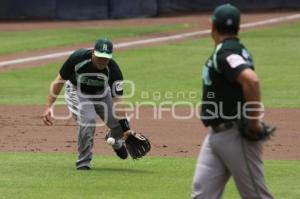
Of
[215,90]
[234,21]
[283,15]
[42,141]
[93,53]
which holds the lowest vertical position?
[283,15]

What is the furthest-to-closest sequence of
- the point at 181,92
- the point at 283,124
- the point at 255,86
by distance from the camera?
the point at 181,92
the point at 283,124
the point at 255,86

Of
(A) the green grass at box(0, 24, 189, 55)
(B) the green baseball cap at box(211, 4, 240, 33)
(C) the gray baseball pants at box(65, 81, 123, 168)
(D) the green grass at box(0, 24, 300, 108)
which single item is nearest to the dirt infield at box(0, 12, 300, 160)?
(D) the green grass at box(0, 24, 300, 108)

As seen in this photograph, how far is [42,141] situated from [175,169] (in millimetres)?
3149

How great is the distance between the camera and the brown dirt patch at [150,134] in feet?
40.7

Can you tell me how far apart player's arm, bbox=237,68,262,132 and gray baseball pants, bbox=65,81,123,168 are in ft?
13.6

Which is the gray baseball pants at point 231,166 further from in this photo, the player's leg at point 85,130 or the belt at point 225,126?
the player's leg at point 85,130

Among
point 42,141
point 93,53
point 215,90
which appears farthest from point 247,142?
point 42,141

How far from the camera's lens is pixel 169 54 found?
24953 mm

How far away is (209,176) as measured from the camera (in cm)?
656

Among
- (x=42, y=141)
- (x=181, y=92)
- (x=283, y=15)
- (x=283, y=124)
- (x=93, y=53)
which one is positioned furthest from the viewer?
(x=283, y=15)

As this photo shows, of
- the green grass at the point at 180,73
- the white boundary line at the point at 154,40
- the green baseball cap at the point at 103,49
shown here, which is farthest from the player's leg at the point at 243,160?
the white boundary line at the point at 154,40

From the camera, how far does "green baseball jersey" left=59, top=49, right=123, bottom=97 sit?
10219mm

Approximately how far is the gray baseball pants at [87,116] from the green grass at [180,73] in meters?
7.11

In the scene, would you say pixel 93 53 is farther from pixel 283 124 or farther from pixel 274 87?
pixel 274 87
